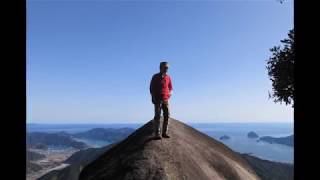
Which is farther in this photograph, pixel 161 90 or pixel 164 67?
→ pixel 161 90

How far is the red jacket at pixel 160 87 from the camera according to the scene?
1833cm

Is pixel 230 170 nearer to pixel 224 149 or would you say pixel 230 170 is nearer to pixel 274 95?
pixel 224 149

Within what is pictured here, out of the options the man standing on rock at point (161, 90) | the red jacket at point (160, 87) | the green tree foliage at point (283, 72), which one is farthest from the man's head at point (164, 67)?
the green tree foliage at point (283, 72)

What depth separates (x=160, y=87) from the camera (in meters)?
18.4

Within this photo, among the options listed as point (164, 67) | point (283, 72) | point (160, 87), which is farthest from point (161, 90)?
point (283, 72)

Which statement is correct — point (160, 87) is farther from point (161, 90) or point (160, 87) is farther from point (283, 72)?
point (283, 72)

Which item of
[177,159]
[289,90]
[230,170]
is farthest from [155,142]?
[289,90]

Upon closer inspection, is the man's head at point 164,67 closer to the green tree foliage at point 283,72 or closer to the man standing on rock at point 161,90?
the man standing on rock at point 161,90

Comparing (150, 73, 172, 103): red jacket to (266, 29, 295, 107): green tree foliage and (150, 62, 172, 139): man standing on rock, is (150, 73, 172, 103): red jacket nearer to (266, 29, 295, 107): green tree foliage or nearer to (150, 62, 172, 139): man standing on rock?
(150, 62, 172, 139): man standing on rock

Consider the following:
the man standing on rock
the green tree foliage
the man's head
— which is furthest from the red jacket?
the green tree foliage
